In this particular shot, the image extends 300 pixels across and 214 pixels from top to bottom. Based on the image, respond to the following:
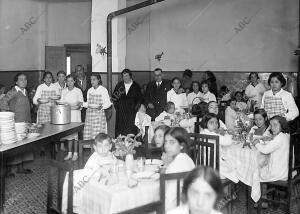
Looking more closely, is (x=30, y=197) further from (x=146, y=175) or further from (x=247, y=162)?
(x=247, y=162)

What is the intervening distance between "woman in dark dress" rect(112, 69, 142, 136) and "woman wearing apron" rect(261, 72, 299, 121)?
9.29 feet

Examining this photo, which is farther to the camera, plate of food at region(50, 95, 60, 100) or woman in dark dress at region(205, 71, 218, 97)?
woman in dark dress at region(205, 71, 218, 97)

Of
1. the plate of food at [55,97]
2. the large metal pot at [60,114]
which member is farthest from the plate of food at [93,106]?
the large metal pot at [60,114]

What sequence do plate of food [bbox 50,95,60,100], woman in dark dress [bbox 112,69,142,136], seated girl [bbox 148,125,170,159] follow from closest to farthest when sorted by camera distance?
1. seated girl [bbox 148,125,170,159]
2. plate of food [bbox 50,95,60,100]
3. woman in dark dress [bbox 112,69,142,136]

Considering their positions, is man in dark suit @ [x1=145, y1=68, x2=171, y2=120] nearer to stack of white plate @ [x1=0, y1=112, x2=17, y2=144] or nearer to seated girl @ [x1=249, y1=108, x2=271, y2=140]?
seated girl @ [x1=249, y1=108, x2=271, y2=140]

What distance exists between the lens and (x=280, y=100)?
563cm

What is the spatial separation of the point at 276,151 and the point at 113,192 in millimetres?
2309

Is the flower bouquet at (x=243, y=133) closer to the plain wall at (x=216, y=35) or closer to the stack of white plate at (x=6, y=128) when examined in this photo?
the stack of white plate at (x=6, y=128)

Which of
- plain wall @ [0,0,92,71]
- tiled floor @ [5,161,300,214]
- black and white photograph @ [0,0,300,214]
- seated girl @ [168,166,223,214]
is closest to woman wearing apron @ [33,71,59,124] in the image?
black and white photograph @ [0,0,300,214]

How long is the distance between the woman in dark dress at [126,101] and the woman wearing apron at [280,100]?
9.29ft

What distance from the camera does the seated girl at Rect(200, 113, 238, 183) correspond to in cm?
453

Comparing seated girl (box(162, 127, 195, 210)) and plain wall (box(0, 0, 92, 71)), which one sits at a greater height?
plain wall (box(0, 0, 92, 71))

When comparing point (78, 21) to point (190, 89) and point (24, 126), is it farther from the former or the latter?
point (24, 126)

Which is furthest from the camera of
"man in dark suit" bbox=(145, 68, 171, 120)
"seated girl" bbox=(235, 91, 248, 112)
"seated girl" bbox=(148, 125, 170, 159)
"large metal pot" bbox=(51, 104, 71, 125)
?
"man in dark suit" bbox=(145, 68, 171, 120)
